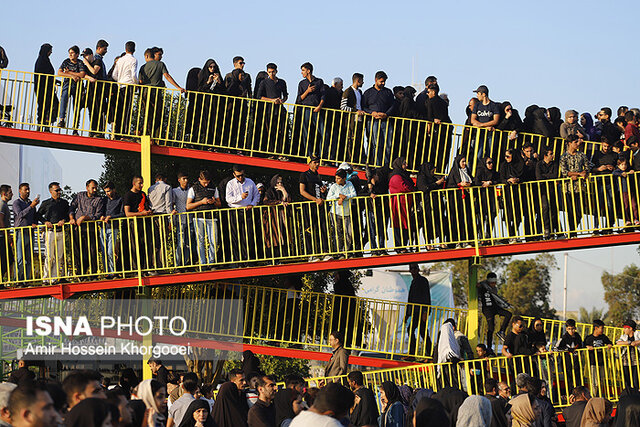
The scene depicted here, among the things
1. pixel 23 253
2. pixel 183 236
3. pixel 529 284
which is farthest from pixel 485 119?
pixel 529 284

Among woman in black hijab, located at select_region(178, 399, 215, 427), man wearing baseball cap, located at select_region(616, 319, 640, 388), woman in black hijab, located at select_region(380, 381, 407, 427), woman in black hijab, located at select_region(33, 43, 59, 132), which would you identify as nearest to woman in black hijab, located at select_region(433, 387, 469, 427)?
woman in black hijab, located at select_region(380, 381, 407, 427)

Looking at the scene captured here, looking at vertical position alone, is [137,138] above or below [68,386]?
above

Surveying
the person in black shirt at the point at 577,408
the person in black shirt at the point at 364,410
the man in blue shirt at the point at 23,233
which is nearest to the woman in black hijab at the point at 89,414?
the person in black shirt at the point at 364,410

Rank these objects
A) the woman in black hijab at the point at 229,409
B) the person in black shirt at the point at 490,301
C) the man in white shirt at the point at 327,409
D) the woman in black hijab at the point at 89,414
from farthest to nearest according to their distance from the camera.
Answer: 1. the person in black shirt at the point at 490,301
2. the woman in black hijab at the point at 229,409
3. the man in white shirt at the point at 327,409
4. the woman in black hijab at the point at 89,414

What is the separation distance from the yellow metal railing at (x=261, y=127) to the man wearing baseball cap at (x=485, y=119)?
0.03m

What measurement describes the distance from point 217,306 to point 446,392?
7204 mm

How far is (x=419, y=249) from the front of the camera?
1758 cm

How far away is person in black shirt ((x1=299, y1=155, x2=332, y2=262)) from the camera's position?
675 inches

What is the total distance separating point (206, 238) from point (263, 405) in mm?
7125

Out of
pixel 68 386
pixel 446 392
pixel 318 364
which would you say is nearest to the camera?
pixel 68 386

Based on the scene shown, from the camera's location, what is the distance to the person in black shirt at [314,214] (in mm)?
17156

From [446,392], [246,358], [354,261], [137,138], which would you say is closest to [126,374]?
[246,358]

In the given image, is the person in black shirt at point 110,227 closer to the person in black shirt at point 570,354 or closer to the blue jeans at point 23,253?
the blue jeans at point 23,253

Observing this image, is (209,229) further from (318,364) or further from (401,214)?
(318,364)
